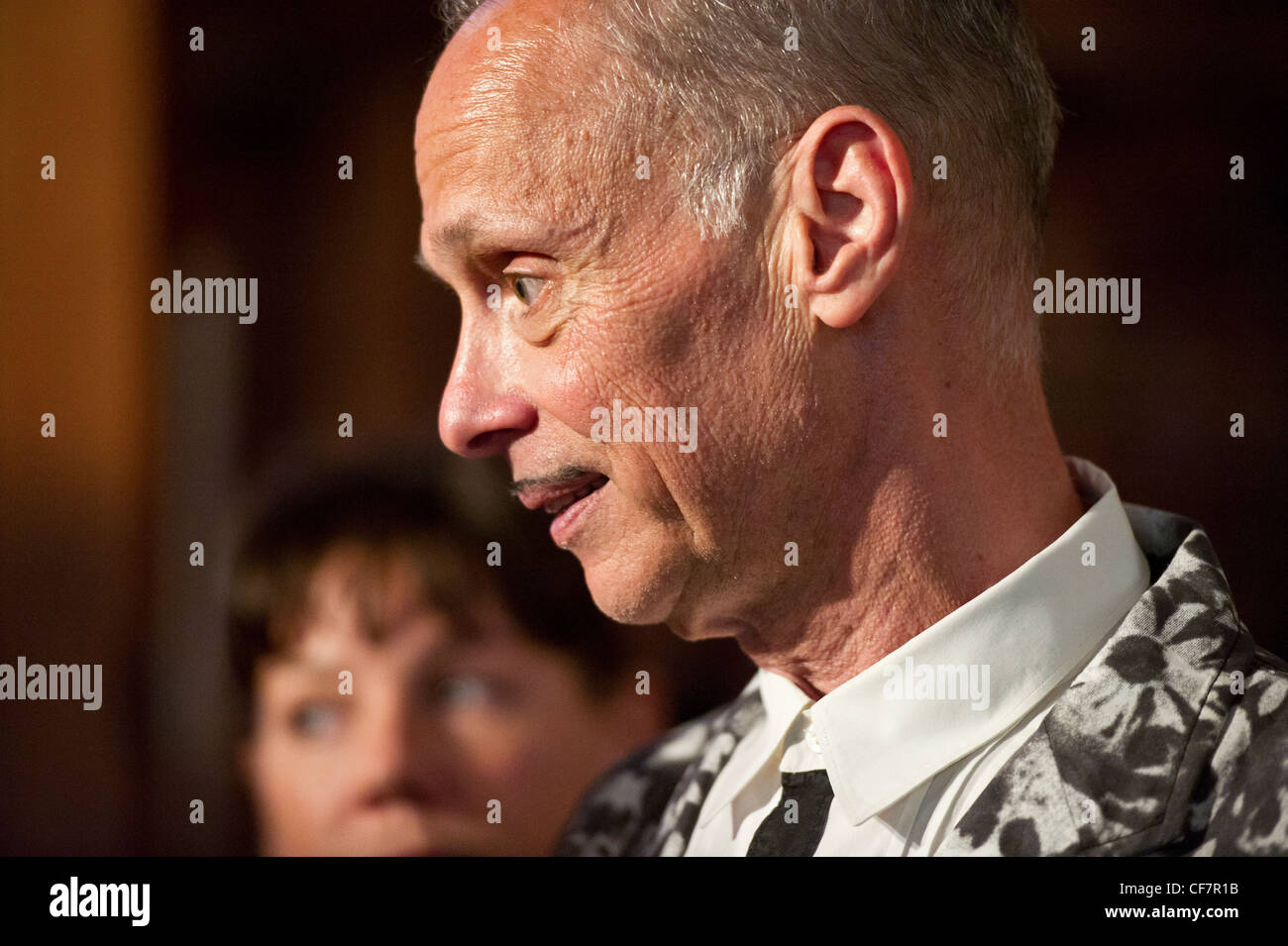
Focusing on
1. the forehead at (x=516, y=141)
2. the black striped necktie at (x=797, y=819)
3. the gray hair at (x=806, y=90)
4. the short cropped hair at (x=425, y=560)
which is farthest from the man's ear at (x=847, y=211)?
the short cropped hair at (x=425, y=560)

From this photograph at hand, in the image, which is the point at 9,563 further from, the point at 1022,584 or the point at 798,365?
the point at 1022,584

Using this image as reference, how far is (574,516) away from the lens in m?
1.19

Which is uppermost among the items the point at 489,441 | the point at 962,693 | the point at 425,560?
the point at 489,441

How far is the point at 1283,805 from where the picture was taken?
36.7 inches

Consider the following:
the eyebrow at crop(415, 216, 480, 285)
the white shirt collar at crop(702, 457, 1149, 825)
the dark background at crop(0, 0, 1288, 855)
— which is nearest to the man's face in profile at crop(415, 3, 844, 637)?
the eyebrow at crop(415, 216, 480, 285)

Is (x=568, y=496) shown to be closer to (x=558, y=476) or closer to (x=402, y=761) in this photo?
(x=558, y=476)

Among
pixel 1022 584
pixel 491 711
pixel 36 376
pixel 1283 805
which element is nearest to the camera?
pixel 1283 805

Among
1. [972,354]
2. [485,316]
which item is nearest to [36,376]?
[485,316]

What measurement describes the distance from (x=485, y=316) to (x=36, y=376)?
1.09m

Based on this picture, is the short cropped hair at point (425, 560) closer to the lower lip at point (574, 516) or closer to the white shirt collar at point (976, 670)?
the lower lip at point (574, 516)

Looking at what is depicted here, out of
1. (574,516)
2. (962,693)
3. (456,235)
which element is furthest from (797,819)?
(456,235)

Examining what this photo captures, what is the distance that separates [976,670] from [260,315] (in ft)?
4.71

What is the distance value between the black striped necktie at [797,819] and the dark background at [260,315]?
38.2 inches

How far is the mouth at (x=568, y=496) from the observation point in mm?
1176
